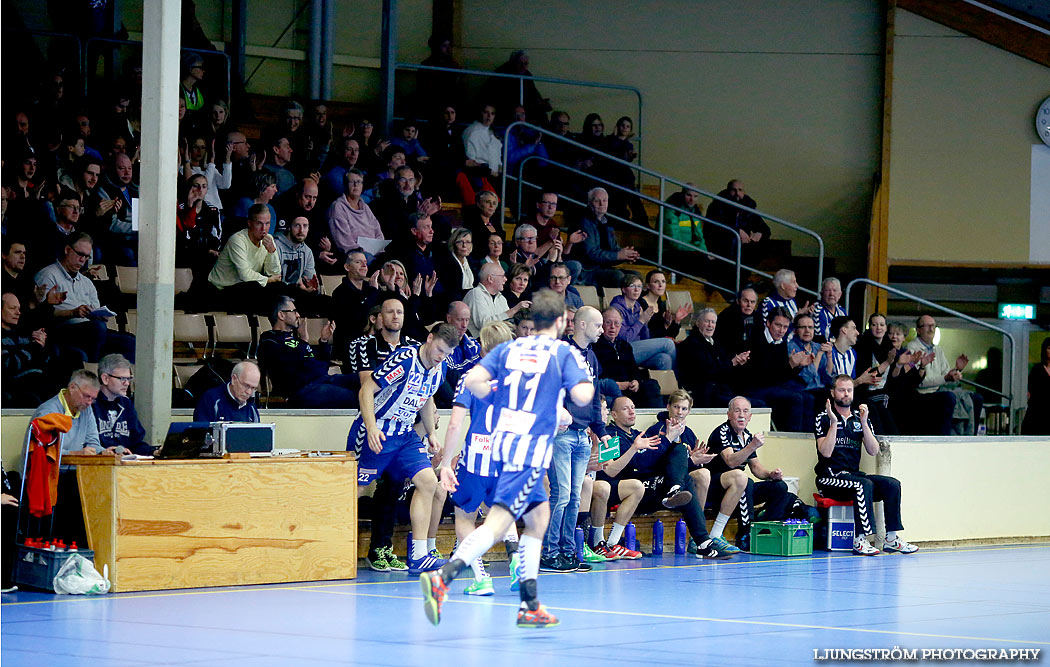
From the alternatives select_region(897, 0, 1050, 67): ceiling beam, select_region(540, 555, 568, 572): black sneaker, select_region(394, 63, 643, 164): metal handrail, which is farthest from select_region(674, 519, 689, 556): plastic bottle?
select_region(897, 0, 1050, 67): ceiling beam

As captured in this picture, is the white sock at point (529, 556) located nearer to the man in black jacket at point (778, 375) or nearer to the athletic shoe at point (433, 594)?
the athletic shoe at point (433, 594)

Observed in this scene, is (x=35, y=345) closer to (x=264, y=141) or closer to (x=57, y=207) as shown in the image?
(x=57, y=207)

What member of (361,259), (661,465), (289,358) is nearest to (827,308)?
(661,465)

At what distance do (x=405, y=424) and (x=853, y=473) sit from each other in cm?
421

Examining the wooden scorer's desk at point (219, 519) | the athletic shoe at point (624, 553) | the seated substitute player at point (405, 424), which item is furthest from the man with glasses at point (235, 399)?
the athletic shoe at point (624, 553)

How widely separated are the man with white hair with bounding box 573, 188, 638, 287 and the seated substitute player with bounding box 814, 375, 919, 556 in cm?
321

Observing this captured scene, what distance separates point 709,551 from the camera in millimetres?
10875

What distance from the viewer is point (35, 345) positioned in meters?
10.1

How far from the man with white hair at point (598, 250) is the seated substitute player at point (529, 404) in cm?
673

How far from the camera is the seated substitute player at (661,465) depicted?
10.7 meters

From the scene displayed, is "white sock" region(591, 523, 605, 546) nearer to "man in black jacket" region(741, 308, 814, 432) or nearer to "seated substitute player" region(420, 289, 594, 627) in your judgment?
"man in black jacket" region(741, 308, 814, 432)

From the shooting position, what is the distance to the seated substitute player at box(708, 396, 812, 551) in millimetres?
11070

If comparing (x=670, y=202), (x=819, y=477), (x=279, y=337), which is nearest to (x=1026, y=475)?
(x=819, y=477)

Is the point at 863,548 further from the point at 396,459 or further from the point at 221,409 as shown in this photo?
the point at 221,409
